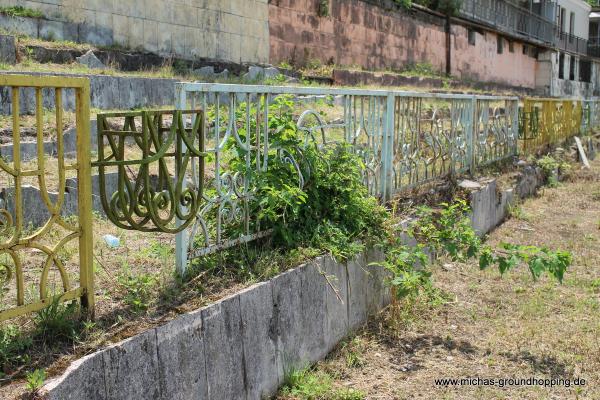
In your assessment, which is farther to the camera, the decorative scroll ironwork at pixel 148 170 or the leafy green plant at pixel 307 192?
the leafy green plant at pixel 307 192

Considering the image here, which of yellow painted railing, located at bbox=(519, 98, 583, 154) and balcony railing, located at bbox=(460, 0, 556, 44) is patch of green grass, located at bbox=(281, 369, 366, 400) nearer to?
yellow painted railing, located at bbox=(519, 98, 583, 154)

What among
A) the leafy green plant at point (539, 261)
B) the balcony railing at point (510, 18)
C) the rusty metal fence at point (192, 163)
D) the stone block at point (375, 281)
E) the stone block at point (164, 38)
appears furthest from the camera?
the balcony railing at point (510, 18)

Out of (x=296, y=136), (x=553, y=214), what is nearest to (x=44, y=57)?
(x=296, y=136)

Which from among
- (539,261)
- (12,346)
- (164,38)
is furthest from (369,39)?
(12,346)

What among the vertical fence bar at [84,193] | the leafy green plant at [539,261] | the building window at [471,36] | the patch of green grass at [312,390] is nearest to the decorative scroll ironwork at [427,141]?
the leafy green plant at [539,261]

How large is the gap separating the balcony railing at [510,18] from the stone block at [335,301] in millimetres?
19622

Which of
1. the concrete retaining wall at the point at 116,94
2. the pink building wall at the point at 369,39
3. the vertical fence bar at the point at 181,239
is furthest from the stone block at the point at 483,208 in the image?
the pink building wall at the point at 369,39

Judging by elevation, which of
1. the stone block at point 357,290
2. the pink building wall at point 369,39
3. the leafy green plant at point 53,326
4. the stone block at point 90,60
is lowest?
the stone block at point 357,290

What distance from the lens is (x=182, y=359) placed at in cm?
281

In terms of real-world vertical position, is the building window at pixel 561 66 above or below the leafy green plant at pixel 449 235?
above

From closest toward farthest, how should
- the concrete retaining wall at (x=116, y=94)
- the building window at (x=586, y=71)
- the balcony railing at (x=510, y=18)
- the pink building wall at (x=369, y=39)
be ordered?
the concrete retaining wall at (x=116, y=94) → the pink building wall at (x=369, y=39) → the balcony railing at (x=510, y=18) → the building window at (x=586, y=71)

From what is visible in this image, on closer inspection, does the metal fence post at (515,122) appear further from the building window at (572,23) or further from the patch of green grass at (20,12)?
the building window at (572,23)

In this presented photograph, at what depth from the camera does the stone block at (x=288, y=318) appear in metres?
3.46

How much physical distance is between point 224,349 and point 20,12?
6.79 metres
